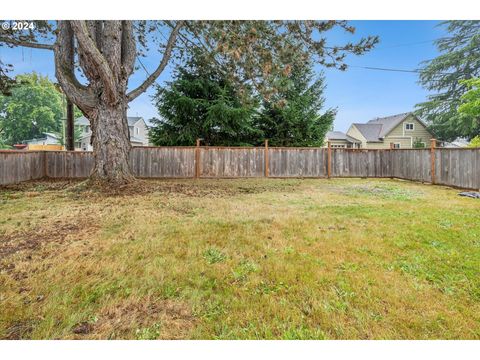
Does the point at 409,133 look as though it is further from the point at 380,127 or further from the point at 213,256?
the point at 213,256

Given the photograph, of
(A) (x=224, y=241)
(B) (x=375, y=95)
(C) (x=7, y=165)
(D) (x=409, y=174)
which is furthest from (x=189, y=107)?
(A) (x=224, y=241)

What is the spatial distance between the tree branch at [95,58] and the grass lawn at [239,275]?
320 cm

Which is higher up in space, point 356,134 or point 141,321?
point 356,134

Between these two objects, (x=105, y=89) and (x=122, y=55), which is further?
(x=122, y=55)

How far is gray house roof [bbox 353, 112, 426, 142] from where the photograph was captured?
21672 millimetres

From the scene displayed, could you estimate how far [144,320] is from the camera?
1.57 meters

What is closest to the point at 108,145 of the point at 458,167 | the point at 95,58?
the point at 95,58

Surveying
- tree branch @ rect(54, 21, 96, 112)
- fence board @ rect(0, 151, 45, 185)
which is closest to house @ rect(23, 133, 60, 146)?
fence board @ rect(0, 151, 45, 185)

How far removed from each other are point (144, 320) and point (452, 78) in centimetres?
2620

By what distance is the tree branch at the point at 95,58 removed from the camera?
5.13m
